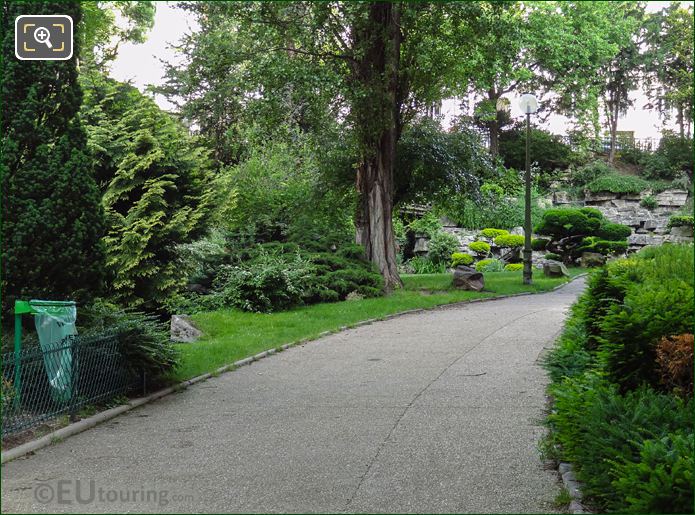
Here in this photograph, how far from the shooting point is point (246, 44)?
56.9ft

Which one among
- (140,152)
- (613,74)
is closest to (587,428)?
(140,152)

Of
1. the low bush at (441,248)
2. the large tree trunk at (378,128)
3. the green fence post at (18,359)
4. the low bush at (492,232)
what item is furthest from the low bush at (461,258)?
the green fence post at (18,359)

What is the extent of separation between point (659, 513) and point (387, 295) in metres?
15.2

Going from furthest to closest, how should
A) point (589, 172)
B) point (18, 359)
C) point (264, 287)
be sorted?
point (589, 172), point (264, 287), point (18, 359)

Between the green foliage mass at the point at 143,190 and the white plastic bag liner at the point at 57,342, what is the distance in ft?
24.8

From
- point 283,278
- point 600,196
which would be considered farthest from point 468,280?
point 600,196

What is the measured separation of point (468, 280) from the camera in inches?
826

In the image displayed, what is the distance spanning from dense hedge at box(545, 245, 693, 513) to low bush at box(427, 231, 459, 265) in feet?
74.4

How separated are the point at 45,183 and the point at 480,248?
23.9 m

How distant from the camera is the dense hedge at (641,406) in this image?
415 cm

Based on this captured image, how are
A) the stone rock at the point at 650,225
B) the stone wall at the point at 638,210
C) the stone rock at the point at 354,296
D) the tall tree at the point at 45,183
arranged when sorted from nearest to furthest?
the tall tree at the point at 45,183
the stone rock at the point at 354,296
the stone wall at the point at 638,210
the stone rock at the point at 650,225

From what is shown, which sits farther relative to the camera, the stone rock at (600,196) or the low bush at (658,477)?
the stone rock at (600,196)

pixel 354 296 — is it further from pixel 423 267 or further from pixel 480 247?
pixel 480 247

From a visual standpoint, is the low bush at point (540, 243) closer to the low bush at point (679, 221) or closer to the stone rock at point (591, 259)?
the stone rock at point (591, 259)
